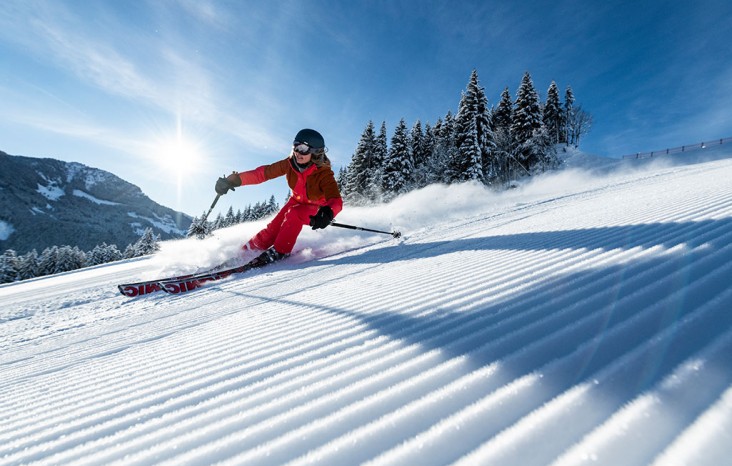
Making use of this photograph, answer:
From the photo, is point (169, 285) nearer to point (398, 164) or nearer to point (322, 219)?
point (322, 219)

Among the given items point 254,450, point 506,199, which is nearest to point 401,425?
point 254,450

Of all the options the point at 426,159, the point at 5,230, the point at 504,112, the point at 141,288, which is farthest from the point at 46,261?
the point at 5,230

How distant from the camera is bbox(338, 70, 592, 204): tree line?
Result: 29578 millimetres

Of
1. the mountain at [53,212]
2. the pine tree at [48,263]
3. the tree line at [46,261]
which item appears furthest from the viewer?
the mountain at [53,212]

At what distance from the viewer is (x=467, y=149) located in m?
29.2

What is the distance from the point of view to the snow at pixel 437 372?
816 mm

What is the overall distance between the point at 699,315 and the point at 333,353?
1535 mm

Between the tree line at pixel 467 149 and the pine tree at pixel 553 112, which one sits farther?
the pine tree at pixel 553 112

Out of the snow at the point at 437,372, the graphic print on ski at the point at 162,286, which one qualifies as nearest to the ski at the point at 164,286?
the graphic print on ski at the point at 162,286

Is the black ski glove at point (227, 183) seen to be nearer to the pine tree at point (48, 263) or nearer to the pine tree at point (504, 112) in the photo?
the pine tree at point (504, 112)

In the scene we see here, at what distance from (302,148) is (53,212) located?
208 metres

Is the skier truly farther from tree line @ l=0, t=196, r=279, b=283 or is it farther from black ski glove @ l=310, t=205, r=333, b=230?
tree line @ l=0, t=196, r=279, b=283

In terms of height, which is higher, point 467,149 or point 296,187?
point 467,149

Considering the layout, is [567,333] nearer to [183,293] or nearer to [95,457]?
[95,457]
